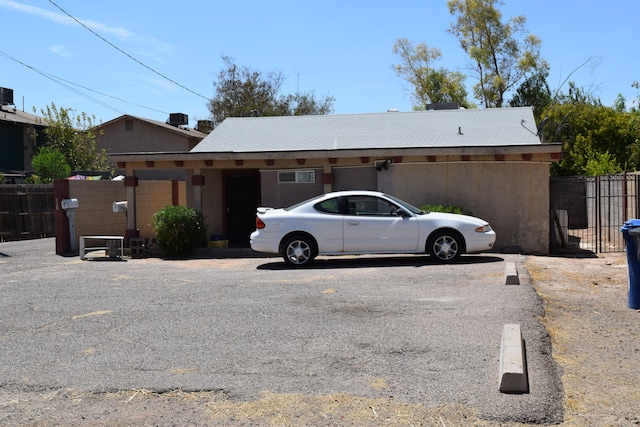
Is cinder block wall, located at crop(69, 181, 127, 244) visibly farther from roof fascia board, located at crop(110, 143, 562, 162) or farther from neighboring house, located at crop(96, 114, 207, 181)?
neighboring house, located at crop(96, 114, 207, 181)

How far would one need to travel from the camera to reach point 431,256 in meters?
14.1

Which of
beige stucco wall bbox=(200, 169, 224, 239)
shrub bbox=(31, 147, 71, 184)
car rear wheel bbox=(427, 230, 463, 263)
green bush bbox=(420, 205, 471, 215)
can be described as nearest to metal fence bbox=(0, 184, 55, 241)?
shrub bbox=(31, 147, 71, 184)

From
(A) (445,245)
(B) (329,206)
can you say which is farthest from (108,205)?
(A) (445,245)

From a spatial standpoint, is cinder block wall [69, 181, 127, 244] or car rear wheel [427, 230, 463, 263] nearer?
car rear wheel [427, 230, 463, 263]

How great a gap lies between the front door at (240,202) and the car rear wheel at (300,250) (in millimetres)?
5995

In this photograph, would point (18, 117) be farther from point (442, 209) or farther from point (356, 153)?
point (442, 209)

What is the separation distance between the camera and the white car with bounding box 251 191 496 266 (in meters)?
13.9

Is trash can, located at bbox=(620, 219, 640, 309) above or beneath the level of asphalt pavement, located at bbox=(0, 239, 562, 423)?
above

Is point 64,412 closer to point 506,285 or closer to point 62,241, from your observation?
point 506,285

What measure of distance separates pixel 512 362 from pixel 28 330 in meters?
5.35

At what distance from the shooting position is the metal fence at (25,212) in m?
25.5

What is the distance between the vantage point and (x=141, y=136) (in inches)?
1613

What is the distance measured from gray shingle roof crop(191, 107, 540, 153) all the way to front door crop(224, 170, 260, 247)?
34.5 inches

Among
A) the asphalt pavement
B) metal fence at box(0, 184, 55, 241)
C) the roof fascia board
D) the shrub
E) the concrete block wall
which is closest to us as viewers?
the asphalt pavement
